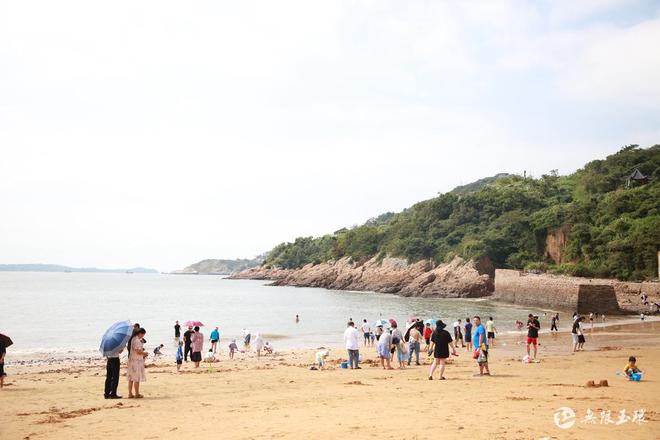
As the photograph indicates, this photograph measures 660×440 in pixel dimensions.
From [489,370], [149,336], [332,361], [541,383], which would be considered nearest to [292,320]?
[149,336]

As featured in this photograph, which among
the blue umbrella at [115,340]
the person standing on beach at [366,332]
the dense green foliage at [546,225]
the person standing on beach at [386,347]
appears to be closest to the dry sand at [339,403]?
the person standing on beach at [386,347]

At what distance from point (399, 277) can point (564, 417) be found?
8210 centimetres

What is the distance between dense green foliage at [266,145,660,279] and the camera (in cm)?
5478

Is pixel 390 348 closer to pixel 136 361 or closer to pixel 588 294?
pixel 136 361

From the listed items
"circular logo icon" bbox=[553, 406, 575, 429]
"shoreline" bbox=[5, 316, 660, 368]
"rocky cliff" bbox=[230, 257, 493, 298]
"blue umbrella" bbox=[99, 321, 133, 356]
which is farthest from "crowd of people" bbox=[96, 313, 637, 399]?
"rocky cliff" bbox=[230, 257, 493, 298]

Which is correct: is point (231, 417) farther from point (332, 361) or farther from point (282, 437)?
point (332, 361)

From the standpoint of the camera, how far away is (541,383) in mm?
13484

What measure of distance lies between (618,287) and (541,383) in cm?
3970

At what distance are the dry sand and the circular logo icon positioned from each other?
0.37 feet

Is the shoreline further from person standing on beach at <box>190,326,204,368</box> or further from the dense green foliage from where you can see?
the dense green foliage

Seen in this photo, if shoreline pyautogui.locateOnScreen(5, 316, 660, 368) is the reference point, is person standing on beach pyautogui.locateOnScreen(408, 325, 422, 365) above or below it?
above

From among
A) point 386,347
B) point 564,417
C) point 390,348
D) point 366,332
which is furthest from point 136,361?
point 366,332

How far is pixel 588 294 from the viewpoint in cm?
4559

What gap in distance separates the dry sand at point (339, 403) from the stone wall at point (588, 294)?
28047mm
